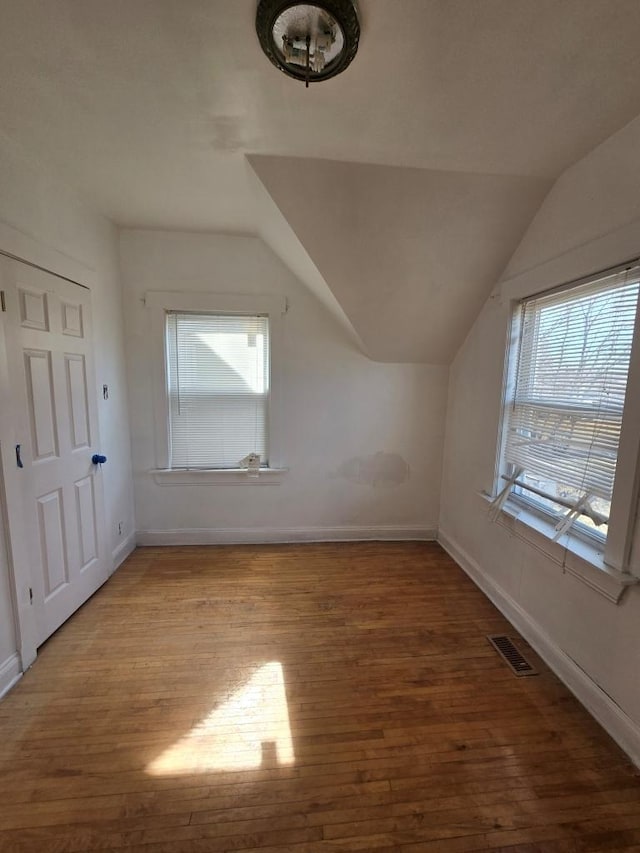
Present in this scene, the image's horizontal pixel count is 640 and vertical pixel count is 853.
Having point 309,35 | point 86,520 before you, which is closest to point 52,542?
point 86,520

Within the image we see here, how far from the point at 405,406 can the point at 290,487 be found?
4.09 ft

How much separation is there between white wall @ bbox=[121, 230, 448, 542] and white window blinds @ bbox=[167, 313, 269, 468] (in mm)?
194

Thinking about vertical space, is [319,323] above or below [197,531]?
above

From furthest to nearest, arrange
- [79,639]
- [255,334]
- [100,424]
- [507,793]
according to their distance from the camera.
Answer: [255,334] → [100,424] → [79,639] → [507,793]

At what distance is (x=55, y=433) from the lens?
6.32 ft

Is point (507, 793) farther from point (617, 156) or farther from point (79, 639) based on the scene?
point (617, 156)

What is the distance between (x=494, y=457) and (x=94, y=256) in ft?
9.92

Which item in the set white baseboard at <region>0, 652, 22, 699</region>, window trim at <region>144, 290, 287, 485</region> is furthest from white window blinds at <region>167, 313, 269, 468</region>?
white baseboard at <region>0, 652, 22, 699</region>

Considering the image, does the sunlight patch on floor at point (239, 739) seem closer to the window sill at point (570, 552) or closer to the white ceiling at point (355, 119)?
the window sill at point (570, 552)

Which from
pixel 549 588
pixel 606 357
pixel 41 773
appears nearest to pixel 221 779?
pixel 41 773

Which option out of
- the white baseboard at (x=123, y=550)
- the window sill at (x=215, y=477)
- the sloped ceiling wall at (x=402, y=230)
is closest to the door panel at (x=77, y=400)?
the window sill at (x=215, y=477)

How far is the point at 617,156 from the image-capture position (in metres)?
1.46

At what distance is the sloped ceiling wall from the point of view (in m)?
1.76

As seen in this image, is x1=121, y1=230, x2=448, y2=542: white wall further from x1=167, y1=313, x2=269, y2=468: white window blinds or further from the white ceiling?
the white ceiling
